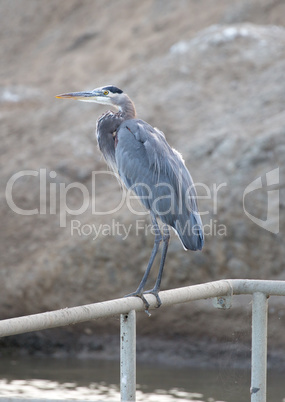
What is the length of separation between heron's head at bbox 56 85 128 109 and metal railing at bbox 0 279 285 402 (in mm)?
2447

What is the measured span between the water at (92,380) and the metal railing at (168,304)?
10.4ft

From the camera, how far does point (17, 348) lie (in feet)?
26.2

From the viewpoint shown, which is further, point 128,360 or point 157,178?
point 157,178

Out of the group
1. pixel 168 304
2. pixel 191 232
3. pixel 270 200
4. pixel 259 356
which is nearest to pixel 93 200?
pixel 270 200

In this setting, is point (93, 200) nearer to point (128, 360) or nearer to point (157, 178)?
point (157, 178)

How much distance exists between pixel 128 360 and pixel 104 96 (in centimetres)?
306

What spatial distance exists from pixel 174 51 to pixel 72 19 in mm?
4335

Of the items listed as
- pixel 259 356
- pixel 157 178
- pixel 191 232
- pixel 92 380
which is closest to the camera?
pixel 259 356

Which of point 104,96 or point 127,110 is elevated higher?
point 104,96

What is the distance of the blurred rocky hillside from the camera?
777 centimetres

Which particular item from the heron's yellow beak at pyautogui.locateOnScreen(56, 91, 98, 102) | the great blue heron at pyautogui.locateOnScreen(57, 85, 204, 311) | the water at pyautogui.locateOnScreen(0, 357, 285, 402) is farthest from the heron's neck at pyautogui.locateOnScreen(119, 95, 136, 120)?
the water at pyautogui.locateOnScreen(0, 357, 285, 402)

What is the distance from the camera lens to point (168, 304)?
9.61 ft

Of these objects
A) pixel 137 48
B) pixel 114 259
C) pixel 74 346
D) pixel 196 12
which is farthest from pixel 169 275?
pixel 196 12

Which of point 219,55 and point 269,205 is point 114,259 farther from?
point 219,55
